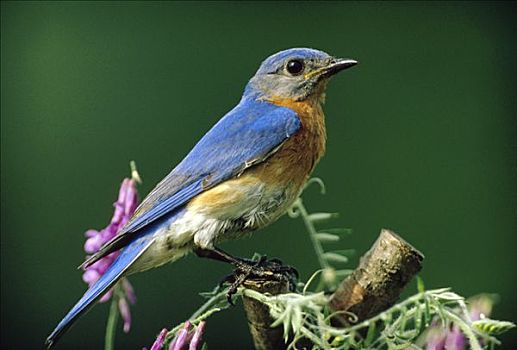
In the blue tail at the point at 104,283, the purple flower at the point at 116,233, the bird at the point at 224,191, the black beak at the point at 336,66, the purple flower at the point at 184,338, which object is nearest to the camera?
the purple flower at the point at 184,338

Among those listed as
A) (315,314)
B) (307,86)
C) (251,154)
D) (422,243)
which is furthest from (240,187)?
(422,243)

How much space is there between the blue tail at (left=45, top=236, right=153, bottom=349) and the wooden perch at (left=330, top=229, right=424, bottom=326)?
60 centimetres

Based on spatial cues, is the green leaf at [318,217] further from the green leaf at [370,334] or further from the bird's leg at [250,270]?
the green leaf at [370,334]

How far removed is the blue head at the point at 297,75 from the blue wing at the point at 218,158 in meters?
0.21

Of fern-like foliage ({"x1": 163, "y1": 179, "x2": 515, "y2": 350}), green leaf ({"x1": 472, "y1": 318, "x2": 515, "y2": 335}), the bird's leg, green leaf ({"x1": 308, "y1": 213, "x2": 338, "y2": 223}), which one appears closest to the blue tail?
the bird's leg

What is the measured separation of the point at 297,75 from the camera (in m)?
3.44

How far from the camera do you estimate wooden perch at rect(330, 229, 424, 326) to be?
2.38 m

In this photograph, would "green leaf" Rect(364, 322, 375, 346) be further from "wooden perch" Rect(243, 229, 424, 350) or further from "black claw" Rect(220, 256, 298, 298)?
"black claw" Rect(220, 256, 298, 298)

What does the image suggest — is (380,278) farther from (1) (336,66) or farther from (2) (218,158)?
(1) (336,66)

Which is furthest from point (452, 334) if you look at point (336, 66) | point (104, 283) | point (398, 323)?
point (336, 66)

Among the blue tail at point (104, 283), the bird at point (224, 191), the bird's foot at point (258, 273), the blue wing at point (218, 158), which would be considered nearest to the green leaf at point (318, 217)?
the bird's foot at point (258, 273)

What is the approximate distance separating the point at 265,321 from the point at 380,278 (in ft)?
0.89

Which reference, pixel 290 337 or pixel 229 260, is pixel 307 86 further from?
pixel 290 337

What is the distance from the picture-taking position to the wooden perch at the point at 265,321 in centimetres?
241
